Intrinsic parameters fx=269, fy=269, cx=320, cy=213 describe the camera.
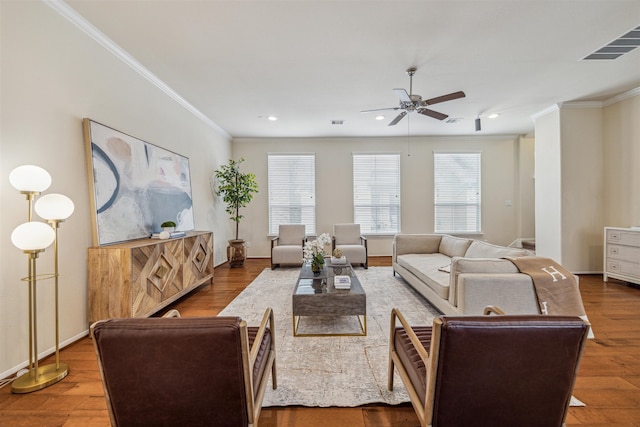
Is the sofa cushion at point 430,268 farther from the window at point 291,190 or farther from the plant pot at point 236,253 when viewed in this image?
the plant pot at point 236,253

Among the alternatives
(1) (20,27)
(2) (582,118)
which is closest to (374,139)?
(2) (582,118)

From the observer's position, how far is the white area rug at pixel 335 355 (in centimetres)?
175

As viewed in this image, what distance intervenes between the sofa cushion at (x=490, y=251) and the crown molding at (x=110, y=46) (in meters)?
4.67

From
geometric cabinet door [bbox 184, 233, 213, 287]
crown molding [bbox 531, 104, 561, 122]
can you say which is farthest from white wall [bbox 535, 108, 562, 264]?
geometric cabinet door [bbox 184, 233, 213, 287]

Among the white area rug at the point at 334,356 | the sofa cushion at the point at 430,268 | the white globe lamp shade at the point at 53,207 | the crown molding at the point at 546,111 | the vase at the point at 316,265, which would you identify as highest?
the crown molding at the point at 546,111

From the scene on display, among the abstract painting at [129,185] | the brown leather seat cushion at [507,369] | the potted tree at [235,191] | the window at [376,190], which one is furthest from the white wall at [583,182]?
the abstract painting at [129,185]

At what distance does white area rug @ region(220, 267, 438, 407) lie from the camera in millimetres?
1753

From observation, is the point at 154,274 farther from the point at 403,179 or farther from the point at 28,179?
the point at 403,179

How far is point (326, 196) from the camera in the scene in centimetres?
656

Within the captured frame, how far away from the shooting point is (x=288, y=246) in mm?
5531

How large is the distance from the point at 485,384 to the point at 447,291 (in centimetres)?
171

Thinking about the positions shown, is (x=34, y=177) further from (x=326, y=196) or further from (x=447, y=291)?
(x=326, y=196)

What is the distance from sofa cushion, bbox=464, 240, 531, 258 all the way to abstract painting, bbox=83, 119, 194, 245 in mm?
4093

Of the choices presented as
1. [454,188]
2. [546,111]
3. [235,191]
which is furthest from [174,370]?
[454,188]
